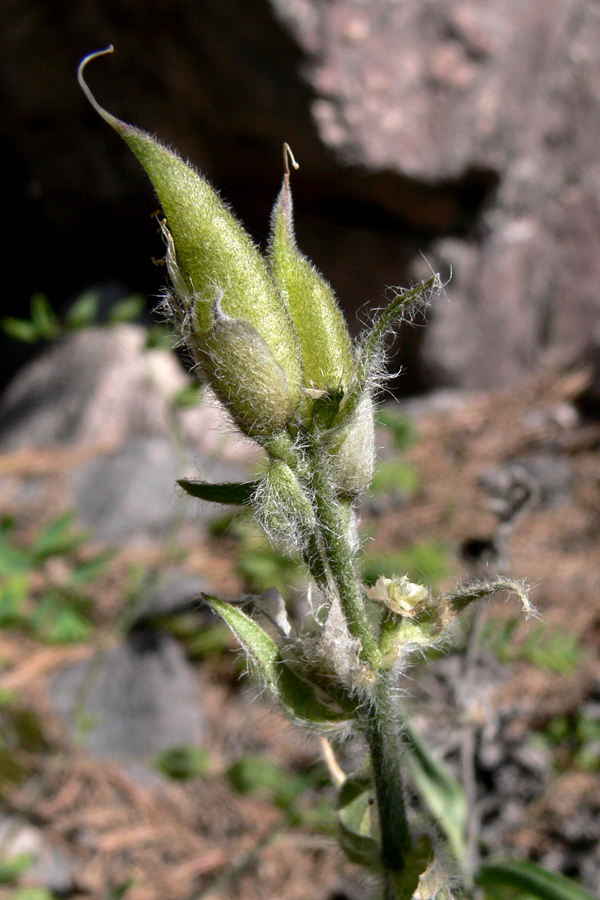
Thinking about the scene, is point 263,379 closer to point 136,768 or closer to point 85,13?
point 136,768

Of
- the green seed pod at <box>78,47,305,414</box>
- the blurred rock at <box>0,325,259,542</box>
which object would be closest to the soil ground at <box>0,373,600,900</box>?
the blurred rock at <box>0,325,259,542</box>

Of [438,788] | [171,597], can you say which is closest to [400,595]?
[438,788]

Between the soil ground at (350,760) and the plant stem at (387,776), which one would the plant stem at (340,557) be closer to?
the plant stem at (387,776)

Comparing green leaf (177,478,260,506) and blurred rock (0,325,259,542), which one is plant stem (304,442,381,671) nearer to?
green leaf (177,478,260,506)

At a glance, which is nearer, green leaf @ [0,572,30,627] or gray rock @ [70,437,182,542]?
green leaf @ [0,572,30,627]

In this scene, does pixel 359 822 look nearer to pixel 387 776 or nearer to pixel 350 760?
pixel 387 776

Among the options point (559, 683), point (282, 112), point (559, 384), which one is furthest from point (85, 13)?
point (559, 683)
